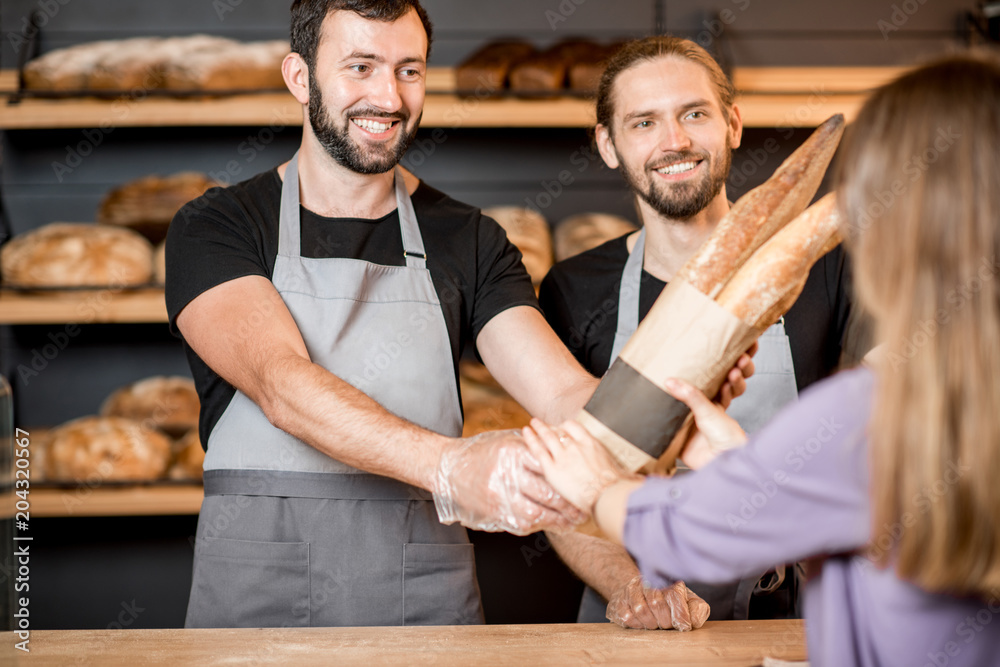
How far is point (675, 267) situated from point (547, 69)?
84 cm

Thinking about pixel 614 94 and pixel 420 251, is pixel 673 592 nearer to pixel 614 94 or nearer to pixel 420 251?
pixel 420 251

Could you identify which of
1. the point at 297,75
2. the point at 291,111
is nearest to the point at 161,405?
the point at 291,111

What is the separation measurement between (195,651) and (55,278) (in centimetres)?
145

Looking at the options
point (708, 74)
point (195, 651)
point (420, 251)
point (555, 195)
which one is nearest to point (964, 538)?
point (195, 651)

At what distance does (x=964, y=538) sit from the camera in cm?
65

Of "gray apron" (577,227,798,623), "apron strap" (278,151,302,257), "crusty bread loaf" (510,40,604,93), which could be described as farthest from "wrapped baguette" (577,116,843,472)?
"crusty bread loaf" (510,40,604,93)

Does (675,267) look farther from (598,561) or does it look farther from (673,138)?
(598,561)

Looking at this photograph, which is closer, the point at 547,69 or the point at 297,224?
the point at 297,224

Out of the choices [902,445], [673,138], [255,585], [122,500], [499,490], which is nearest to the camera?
[902,445]

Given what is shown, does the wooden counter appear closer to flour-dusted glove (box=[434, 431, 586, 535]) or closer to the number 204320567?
flour-dusted glove (box=[434, 431, 586, 535])

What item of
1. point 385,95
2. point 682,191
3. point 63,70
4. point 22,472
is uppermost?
point 63,70

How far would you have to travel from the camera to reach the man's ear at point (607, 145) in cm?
180

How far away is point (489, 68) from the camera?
2293 mm

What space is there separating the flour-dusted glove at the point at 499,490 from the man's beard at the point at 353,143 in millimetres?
599
